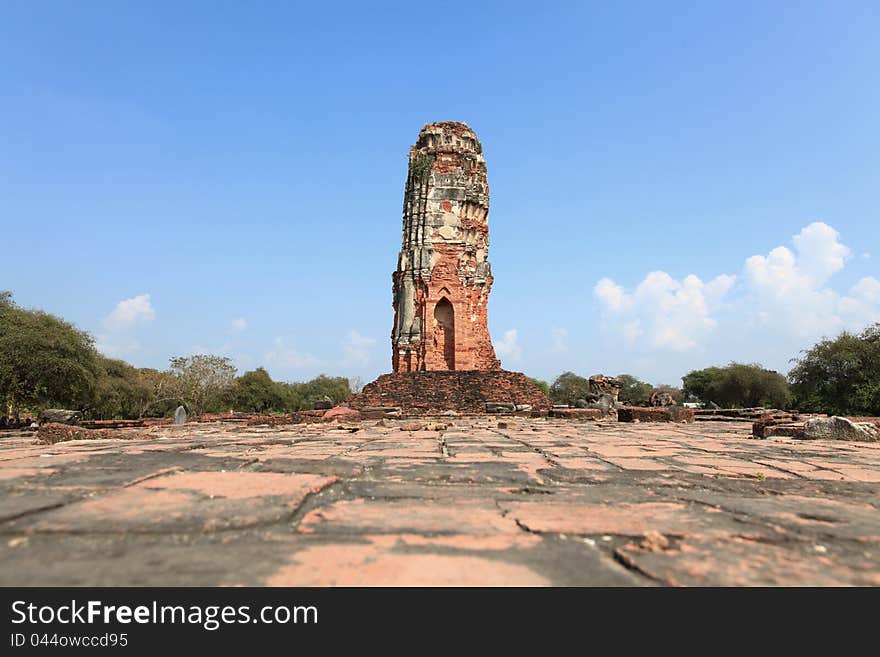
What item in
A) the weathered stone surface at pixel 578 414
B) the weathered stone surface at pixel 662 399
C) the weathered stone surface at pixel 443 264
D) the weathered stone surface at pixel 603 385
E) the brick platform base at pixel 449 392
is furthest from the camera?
the weathered stone surface at pixel 443 264

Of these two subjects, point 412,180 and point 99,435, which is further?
point 412,180

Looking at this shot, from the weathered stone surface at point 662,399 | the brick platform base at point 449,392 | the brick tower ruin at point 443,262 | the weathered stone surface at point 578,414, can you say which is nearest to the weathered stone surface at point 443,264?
the brick tower ruin at point 443,262

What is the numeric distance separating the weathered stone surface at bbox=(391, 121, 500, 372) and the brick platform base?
3080mm

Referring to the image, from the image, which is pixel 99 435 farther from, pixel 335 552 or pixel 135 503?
pixel 335 552

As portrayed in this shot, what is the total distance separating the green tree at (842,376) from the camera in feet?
63.9

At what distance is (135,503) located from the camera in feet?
5.42

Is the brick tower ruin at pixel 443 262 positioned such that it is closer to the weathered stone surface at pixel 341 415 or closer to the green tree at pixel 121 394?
the weathered stone surface at pixel 341 415

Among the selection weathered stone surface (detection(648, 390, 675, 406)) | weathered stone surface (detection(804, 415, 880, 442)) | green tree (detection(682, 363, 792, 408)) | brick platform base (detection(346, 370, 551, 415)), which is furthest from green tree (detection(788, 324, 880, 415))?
weathered stone surface (detection(804, 415, 880, 442))

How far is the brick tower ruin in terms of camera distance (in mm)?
18562

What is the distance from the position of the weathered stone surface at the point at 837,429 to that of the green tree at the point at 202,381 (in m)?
29.6

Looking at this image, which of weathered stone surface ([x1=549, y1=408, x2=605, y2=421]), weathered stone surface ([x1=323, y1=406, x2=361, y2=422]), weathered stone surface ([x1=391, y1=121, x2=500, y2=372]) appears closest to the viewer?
weathered stone surface ([x1=323, y1=406, x2=361, y2=422])

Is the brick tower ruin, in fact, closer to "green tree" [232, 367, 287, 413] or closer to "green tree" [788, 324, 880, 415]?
"green tree" [788, 324, 880, 415]

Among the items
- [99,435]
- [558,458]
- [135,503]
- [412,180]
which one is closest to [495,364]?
[412,180]

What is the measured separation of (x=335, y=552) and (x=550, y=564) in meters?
0.50
